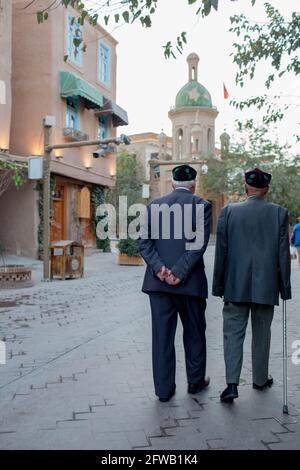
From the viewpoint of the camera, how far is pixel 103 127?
79.4 ft

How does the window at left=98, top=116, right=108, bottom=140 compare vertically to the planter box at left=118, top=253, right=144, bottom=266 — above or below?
above

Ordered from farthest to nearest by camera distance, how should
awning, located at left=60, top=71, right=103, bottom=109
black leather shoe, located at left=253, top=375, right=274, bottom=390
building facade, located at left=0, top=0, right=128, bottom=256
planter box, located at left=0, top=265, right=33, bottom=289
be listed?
awning, located at left=60, top=71, right=103, bottom=109 < building facade, located at left=0, top=0, right=128, bottom=256 < planter box, located at left=0, top=265, right=33, bottom=289 < black leather shoe, located at left=253, top=375, right=274, bottom=390

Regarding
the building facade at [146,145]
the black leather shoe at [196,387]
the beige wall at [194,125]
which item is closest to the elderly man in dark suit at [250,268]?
the black leather shoe at [196,387]

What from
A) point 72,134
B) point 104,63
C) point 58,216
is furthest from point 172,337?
point 104,63

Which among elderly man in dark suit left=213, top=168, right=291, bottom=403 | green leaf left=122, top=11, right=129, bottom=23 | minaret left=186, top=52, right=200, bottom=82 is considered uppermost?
minaret left=186, top=52, right=200, bottom=82

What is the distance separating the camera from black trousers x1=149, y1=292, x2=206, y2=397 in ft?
13.0

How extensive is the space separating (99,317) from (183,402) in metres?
3.96

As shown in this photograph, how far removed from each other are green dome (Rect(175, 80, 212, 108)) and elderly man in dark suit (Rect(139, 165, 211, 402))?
4269 centimetres

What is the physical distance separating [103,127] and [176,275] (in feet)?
69.6

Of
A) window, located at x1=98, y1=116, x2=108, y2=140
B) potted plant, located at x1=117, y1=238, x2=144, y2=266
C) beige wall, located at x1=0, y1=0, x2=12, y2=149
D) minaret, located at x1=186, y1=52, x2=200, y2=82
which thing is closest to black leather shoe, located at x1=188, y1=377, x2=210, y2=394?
potted plant, located at x1=117, y1=238, x2=144, y2=266

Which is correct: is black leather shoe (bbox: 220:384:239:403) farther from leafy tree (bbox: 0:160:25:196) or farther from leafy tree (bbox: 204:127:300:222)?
leafy tree (bbox: 204:127:300:222)

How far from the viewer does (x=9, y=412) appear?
12.0ft

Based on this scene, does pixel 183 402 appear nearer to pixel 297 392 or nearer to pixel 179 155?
pixel 297 392

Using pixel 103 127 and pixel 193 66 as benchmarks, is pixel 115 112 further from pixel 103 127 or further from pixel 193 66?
pixel 193 66
